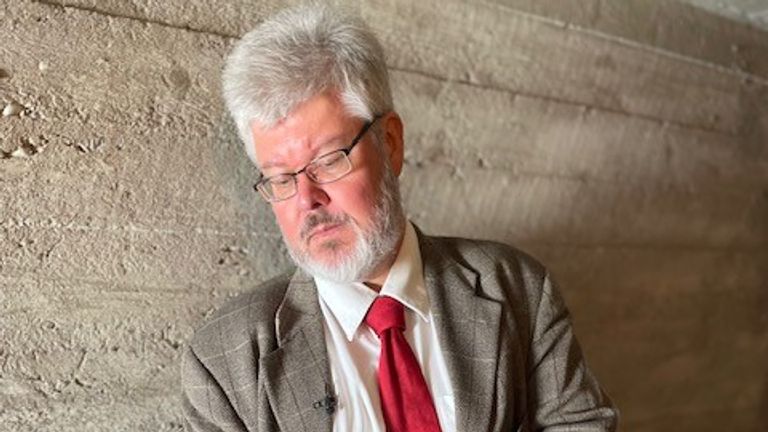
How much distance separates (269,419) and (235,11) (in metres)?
0.95

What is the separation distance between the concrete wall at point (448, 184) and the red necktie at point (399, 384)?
47 cm

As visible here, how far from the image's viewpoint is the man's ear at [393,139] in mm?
1585

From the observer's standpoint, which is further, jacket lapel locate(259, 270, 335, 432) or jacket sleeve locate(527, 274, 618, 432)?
jacket sleeve locate(527, 274, 618, 432)

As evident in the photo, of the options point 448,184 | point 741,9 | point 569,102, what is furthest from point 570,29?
point 741,9

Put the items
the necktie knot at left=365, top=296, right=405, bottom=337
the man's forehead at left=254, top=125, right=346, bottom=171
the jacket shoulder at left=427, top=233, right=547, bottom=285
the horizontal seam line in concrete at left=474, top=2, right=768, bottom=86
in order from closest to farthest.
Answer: the man's forehead at left=254, top=125, right=346, bottom=171
the necktie knot at left=365, top=296, right=405, bottom=337
the jacket shoulder at left=427, top=233, right=547, bottom=285
the horizontal seam line in concrete at left=474, top=2, right=768, bottom=86

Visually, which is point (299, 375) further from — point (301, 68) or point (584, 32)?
point (584, 32)

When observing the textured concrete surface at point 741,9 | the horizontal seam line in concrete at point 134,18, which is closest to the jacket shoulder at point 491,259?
the horizontal seam line in concrete at point 134,18

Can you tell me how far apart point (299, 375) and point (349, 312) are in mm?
170

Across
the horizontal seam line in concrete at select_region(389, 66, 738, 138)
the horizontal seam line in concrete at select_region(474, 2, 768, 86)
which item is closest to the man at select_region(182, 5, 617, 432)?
the horizontal seam line in concrete at select_region(389, 66, 738, 138)

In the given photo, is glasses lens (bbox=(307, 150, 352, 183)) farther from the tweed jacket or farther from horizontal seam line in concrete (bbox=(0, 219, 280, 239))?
horizontal seam line in concrete (bbox=(0, 219, 280, 239))

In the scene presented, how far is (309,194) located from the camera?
1.48 meters

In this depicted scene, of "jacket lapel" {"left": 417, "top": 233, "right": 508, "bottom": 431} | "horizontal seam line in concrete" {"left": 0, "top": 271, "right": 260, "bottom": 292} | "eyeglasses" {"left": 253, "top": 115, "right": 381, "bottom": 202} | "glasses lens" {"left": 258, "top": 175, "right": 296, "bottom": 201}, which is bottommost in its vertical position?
"horizontal seam line in concrete" {"left": 0, "top": 271, "right": 260, "bottom": 292}

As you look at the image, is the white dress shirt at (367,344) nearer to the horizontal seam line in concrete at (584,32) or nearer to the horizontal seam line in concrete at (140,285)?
the horizontal seam line in concrete at (140,285)

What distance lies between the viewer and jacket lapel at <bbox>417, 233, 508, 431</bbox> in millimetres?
1534
